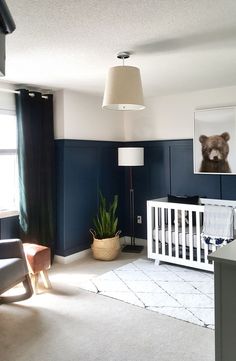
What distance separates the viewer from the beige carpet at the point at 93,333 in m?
2.20

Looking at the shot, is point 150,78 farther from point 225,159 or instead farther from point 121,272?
point 121,272

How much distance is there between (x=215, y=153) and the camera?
4250mm

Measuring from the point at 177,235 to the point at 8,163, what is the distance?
2.18 m

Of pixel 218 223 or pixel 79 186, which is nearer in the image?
pixel 218 223

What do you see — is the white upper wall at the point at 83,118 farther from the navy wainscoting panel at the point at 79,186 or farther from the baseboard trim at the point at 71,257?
the baseboard trim at the point at 71,257

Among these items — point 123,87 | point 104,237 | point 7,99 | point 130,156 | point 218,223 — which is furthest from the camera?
point 130,156

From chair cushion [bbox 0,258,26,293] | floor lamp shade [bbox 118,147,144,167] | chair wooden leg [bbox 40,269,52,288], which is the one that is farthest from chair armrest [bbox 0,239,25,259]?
floor lamp shade [bbox 118,147,144,167]

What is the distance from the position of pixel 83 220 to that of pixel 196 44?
2704 millimetres

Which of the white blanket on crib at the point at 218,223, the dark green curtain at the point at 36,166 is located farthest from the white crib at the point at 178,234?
the dark green curtain at the point at 36,166

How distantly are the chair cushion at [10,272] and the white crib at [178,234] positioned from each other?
1709 millimetres

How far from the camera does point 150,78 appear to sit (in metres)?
3.62

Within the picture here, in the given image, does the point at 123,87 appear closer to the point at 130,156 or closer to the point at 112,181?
the point at 130,156

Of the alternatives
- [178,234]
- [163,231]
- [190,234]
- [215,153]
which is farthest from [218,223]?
[215,153]

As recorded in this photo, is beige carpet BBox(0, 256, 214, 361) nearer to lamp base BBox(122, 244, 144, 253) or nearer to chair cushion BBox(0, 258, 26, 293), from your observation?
chair cushion BBox(0, 258, 26, 293)
